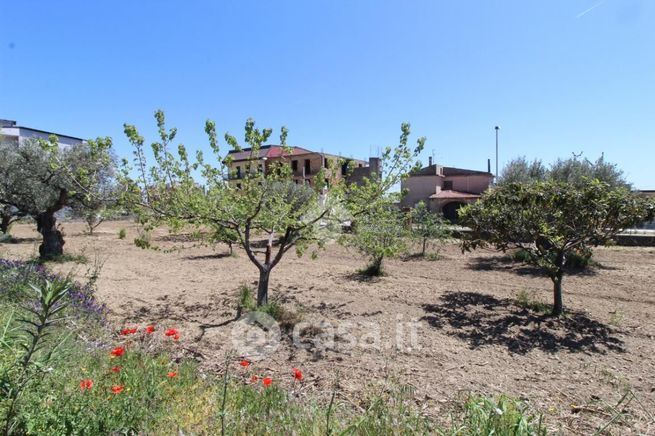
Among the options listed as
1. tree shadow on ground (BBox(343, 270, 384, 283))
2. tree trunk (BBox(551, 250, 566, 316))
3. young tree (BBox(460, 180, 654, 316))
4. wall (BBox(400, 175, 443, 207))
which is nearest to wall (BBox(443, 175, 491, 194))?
wall (BBox(400, 175, 443, 207))

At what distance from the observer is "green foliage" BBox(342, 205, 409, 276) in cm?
659

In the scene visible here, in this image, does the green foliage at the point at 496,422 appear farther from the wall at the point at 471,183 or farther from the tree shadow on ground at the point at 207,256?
the wall at the point at 471,183

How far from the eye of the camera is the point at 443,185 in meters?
42.9

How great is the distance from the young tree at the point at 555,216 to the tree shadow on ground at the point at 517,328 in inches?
21.9

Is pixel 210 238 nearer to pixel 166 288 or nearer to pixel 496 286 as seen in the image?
pixel 166 288

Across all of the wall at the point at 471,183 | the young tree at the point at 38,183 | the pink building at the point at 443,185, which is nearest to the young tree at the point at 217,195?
the young tree at the point at 38,183

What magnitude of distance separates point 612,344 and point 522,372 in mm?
1910

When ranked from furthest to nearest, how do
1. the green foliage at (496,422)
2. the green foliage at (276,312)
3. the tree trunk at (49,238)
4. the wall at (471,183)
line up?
1. the wall at (471,183)
2. the tree trunk at (49,238)
3. the green foliage at (276,312)
4. the green foliage at (496,422)

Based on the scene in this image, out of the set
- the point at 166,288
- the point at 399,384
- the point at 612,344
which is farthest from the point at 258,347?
the point at 612,344

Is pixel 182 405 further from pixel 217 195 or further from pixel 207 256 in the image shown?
pixel 207 256

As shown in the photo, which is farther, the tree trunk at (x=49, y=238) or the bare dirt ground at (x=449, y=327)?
the tree trunk at (x=49, y=238)

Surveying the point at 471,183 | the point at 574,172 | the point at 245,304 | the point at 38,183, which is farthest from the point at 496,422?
the point at 471,183

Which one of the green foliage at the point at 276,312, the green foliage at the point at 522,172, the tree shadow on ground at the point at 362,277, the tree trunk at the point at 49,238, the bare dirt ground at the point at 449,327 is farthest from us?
the green foliage at the point at 522,172

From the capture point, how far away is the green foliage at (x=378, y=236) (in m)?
6.59
